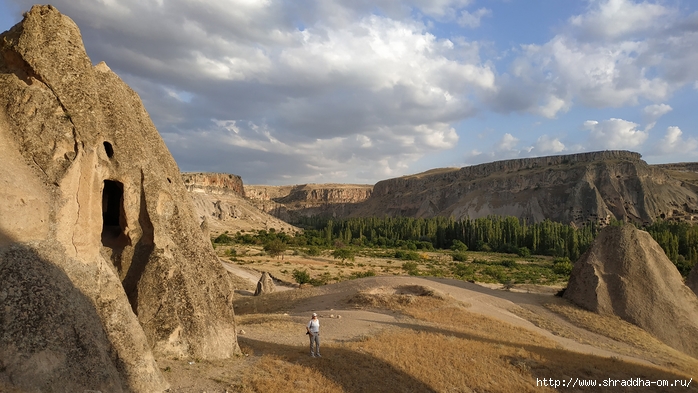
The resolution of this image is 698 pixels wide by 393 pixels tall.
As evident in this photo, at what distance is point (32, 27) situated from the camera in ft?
29.3

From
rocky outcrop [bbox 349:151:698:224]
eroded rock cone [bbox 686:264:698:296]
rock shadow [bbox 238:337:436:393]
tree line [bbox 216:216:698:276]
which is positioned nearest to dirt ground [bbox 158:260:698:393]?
rock shadow [bbox 238:337:436:393]

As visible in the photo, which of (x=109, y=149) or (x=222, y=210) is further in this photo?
(x=222, y=210)

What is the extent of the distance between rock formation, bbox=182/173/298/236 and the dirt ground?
71.8 metres

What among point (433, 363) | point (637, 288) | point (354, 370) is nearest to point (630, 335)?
point (637, 288)

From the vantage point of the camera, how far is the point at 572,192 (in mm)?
125875

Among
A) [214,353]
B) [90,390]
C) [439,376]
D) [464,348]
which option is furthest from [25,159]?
[464,348]

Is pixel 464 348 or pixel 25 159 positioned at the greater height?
pixel 25 159

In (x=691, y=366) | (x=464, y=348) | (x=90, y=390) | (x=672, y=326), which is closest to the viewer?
(x=90, y=390)

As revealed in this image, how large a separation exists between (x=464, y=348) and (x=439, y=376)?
3048 millimetres

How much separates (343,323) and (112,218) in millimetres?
10029

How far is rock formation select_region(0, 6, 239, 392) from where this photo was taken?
22.6ft

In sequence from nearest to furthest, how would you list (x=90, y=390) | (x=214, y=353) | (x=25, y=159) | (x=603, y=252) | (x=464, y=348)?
(x=90, y=390)
(x=25, y=159)
(x=214, y=353)
(x=464, y=348)
(x=603, y=252)

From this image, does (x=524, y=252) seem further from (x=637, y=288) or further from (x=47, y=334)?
(x=47, y=334)

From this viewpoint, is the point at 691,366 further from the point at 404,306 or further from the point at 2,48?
the point at 2,48
